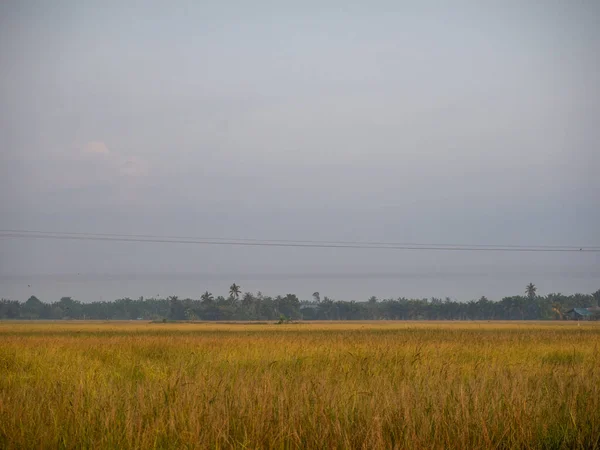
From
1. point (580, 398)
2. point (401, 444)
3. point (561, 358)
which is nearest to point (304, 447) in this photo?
point (401, 444)

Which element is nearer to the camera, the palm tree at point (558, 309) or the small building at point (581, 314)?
the small building at point (581, 314)

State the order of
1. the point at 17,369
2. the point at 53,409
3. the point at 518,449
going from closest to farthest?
the point at 518,449, the point at 53,409, the point at 17,369

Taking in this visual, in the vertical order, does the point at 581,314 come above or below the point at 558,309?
below

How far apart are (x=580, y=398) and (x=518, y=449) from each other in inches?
92.6

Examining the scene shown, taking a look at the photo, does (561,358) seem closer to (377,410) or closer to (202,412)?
(377,410)

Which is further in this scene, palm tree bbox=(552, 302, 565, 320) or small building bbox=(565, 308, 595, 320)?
palm tree bbox=(552, 302, 565, 320)

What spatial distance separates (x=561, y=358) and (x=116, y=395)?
49.9 feet

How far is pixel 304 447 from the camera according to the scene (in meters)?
6.66

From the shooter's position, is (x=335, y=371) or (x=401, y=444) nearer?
(x=401, y=444)

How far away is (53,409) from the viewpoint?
26.0ft

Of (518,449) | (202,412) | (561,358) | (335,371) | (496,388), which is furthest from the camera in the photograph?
(561,358)

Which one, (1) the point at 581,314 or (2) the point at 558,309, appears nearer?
(1) the point at 581,314

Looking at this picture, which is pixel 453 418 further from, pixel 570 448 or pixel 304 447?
pixel 304 447

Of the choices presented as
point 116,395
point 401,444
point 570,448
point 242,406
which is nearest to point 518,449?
point 570,448
